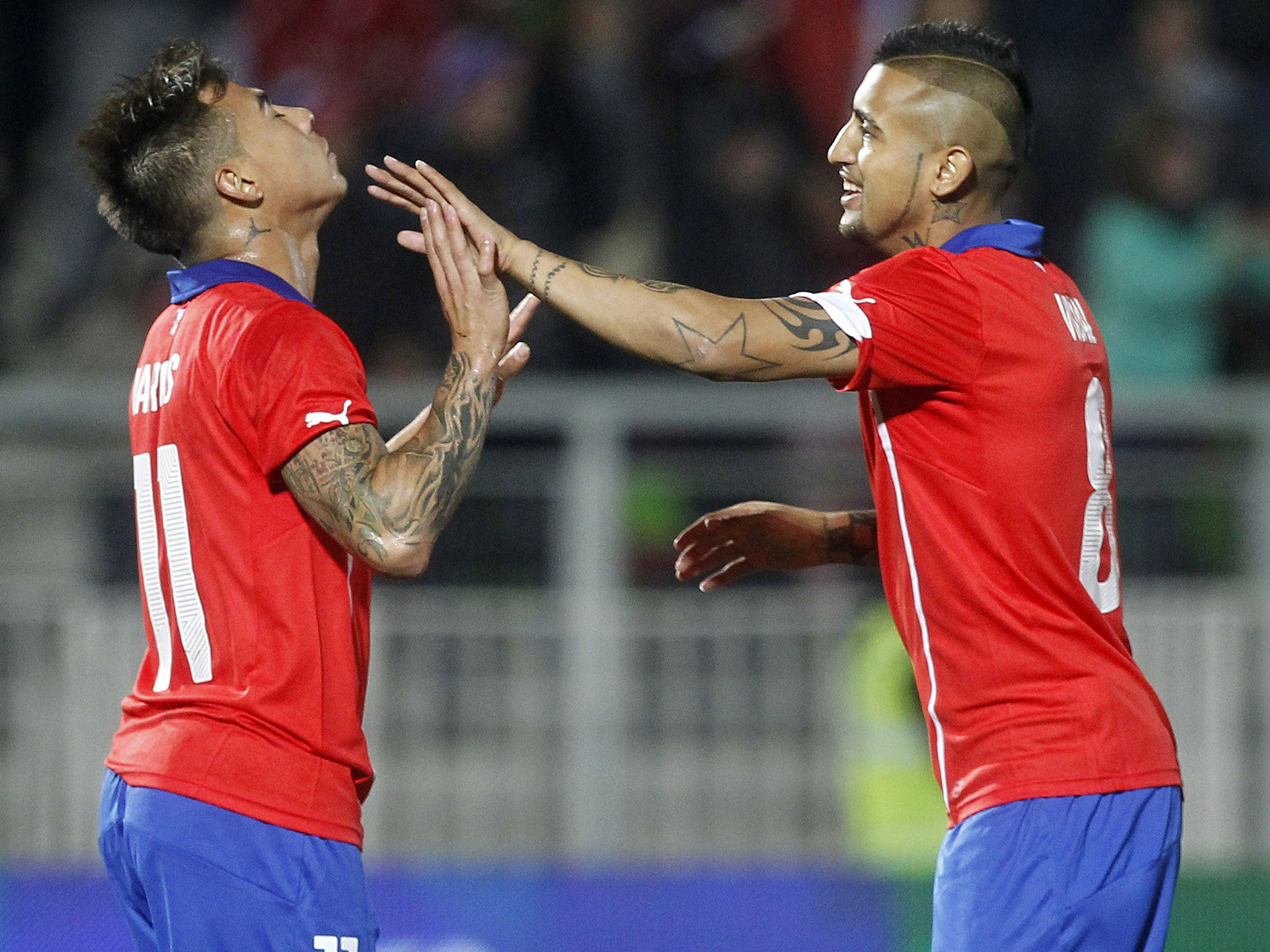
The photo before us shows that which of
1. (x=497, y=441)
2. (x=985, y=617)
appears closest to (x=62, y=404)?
(x=497, y=441)

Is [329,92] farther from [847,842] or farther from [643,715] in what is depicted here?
[847,842]

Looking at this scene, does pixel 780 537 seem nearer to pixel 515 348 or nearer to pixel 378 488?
pixel 515 348

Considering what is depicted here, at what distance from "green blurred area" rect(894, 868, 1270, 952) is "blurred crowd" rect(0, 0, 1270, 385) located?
9.18ft

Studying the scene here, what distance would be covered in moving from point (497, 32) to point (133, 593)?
398 cm

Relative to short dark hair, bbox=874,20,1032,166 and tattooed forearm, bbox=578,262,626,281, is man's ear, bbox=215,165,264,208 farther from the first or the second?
short dark hair, bbox=874,20,1032,166

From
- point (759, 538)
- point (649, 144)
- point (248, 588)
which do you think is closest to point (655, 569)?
point (649, 144)

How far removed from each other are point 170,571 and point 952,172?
1.70 metres

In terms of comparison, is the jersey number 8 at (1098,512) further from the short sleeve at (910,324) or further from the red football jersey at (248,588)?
the red football jersey at (248,588)

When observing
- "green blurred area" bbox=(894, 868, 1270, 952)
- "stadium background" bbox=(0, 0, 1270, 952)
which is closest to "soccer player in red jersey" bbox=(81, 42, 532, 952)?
"stadium background" bbox=(0, 0, 1270, 952)

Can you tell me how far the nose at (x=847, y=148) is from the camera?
343 cm

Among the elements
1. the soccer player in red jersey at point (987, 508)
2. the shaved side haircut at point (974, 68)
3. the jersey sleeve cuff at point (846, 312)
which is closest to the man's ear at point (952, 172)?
the soccer player in red jersey at point (987, 508)

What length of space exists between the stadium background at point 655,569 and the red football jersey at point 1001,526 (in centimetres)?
244

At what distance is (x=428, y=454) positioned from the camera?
3094 mm

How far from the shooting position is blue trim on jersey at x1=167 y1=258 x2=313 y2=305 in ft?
10.7
